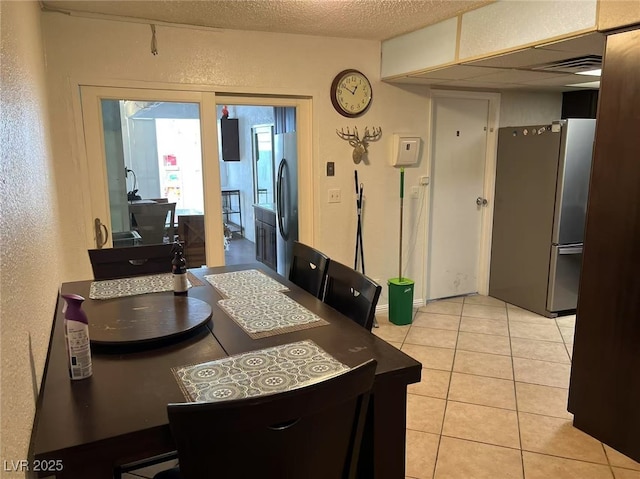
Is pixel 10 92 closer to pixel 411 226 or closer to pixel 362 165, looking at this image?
pixel 362 165

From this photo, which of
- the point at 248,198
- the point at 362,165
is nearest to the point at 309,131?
the point at 362,165

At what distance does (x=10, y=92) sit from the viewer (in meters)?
1.27

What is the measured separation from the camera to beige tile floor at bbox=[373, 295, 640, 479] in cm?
222

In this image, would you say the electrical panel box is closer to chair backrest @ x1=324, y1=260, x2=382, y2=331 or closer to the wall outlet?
the wall outlet

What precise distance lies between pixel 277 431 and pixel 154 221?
2.70m

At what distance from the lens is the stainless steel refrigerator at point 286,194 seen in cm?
407

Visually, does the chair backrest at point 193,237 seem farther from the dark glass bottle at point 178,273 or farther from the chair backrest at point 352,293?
the chair backrest at point 352,293

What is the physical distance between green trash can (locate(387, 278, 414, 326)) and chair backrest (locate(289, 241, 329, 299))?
1.66 metres

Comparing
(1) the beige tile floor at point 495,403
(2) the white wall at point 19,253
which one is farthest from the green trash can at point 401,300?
(2) the white wall at point 19,253

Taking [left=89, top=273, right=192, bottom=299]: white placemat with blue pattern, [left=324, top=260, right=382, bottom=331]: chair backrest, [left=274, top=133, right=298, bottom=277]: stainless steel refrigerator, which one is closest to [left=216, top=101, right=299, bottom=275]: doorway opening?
[left=274, top=133, right=298, bottom=277]: stainless steel refrigerator

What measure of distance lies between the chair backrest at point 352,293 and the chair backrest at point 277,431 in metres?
0.62

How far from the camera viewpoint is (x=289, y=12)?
289cm

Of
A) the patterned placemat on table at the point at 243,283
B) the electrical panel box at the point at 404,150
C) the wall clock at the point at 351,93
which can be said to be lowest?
the patterned placemat on table at the point at 243,283

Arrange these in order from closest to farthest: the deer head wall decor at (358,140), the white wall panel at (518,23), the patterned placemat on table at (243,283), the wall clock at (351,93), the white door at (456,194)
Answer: the patterned placemat on table at (243,283) < the white wall panel at (518,23) < the wall clock at (351,93) < the deer head wall decor at (358,140) < the white door at (456,194)
